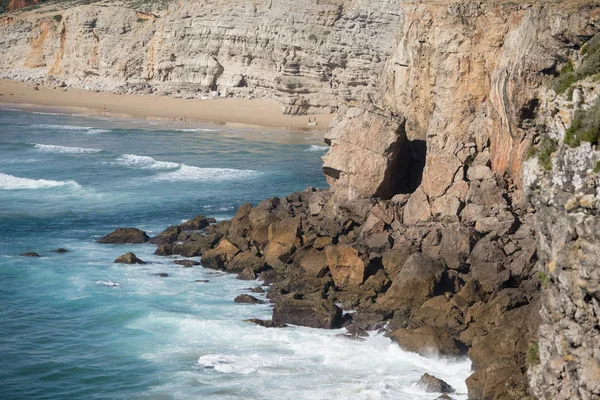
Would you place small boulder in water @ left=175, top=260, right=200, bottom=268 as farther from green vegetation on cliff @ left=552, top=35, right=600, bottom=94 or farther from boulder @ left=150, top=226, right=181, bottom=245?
green vegetation on cliff @ left=552, top=35, right=600, bottom=94

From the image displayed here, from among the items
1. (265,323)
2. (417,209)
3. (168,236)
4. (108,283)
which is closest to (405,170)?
(417,209)

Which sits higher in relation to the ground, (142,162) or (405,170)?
(405,170)

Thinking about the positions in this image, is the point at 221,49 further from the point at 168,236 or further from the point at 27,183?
the point at 168,236

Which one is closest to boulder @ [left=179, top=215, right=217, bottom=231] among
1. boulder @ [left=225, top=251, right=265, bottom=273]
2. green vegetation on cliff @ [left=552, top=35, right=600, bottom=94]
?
boulder @ [left=225, top=251, right=265, bottom=273]

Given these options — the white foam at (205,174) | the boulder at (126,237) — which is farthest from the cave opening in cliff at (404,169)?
the white foam at (205,174)

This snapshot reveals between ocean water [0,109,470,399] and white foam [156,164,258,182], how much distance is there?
12 cm

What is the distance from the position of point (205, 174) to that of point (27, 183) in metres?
9.59

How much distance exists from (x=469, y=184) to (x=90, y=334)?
1245 cm

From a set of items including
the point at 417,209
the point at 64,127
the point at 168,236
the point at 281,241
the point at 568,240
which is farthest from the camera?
the point at 64,127

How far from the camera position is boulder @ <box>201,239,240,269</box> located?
98.5ft

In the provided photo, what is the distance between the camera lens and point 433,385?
1958 cm

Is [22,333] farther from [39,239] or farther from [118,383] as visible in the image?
[39,239]

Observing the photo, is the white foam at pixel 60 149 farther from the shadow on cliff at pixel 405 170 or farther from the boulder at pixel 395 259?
the boulder at pixel 395 259

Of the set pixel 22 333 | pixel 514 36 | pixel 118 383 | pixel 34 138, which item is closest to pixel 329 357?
pixel 118 383
